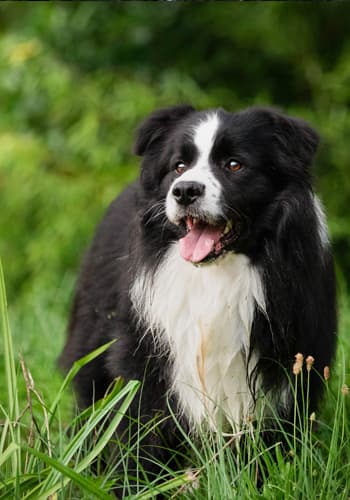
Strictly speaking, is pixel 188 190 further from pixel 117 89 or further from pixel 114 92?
pixel 114 92

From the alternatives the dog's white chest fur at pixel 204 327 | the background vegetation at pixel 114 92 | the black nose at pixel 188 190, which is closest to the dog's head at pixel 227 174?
the black nose at pixel 188 190

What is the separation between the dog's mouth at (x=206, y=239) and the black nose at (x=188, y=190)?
0.37 feet

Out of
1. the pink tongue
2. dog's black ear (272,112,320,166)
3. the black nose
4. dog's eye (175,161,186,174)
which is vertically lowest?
the pink tongue

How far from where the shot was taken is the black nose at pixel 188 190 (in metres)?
3.27

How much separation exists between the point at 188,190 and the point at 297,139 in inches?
22.5

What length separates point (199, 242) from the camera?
3412 mm

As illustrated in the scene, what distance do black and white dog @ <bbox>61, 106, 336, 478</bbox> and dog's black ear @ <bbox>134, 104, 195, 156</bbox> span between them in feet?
0.38

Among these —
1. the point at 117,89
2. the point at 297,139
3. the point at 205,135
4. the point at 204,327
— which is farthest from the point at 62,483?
the point at 117,89

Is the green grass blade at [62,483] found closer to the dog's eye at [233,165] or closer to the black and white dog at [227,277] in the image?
the black and white dog at [227,277]

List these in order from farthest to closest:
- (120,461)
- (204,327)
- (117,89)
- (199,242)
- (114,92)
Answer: (114,92) < (117,89) < (204,327) < (199,242) < (120,461)

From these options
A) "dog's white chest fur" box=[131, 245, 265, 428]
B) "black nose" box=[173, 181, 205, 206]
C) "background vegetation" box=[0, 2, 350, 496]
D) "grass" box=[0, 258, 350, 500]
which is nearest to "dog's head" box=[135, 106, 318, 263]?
"black nose" box=[173, 181, 205, 206]

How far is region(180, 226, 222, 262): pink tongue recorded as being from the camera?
3.37 meters

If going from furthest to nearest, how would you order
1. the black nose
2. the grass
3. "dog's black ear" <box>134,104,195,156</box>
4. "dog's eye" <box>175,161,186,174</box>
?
"dog's black ear" <box>134,104,195,156</box>
"dog's eye" <box>175,161,186,174</box>
the black nose
the grass

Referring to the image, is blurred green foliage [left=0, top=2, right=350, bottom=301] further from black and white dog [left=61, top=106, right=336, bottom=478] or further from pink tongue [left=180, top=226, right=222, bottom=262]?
pink tongue [left=180, top=226, right=222, bottom=262]
